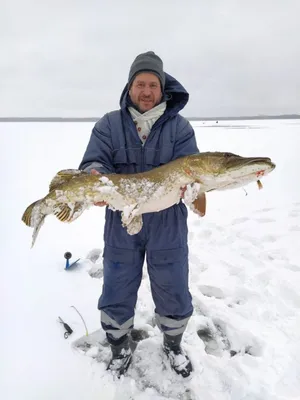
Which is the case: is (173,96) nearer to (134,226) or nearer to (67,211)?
(134,226)

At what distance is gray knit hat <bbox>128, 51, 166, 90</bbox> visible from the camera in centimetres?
241

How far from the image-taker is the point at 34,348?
110 inches

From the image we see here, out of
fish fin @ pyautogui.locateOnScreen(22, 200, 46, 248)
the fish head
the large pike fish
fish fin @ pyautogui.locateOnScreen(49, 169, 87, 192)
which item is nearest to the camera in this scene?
the fish head

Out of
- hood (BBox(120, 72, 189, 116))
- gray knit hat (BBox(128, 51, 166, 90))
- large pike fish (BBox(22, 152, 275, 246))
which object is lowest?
large pike fish (BBox(22, 152, 275, 246))

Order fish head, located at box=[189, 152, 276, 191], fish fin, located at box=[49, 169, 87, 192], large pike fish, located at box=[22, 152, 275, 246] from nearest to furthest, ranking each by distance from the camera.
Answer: fish head, located at box=[189, 152, 276, 191] → large pike fish, located at box=[22, 152, 275, 246] → fish fin, located at box=[49, 169, 87, 192]

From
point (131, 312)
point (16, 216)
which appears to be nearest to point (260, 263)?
point (131, 312)

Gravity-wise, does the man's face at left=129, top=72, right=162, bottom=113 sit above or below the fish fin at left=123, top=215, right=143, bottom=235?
above

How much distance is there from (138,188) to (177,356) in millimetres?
1478

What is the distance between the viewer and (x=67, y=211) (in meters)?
2.39

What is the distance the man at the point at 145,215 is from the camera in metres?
2.42

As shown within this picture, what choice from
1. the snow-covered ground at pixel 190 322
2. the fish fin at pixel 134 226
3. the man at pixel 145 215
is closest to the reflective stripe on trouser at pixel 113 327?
the man at pixel 145 215

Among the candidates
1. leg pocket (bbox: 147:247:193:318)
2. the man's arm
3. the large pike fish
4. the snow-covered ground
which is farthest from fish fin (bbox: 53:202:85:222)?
the snow-covered ground

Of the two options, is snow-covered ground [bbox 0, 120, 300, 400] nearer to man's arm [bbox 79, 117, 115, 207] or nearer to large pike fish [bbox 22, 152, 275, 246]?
large pike fish [bbox 22, 152, 275, 246]

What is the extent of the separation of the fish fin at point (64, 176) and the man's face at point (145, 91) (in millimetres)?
733
